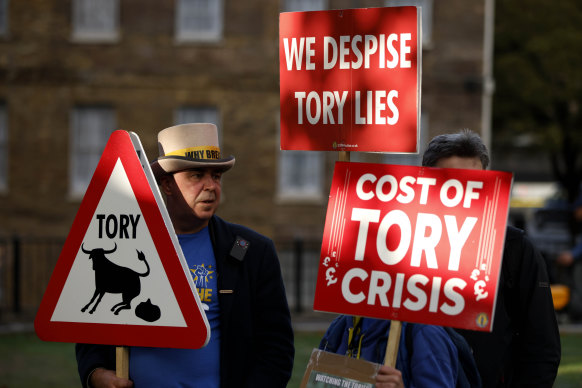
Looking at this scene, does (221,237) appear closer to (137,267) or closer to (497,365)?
(137,267)

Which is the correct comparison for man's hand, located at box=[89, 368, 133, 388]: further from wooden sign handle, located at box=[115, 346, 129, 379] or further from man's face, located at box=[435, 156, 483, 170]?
man's face, located at box=[435, 156, 483, 170]

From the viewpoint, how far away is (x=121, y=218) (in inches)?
123

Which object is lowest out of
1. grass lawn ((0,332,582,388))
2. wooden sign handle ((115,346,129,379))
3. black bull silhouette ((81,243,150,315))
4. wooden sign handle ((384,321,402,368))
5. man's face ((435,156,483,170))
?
grass lawn ((0,332,582,388))

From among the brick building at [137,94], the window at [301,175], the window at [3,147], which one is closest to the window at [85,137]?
the brick building at [137,94]

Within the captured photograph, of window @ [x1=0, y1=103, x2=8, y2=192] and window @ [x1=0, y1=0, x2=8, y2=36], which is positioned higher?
window @ [x1=0, y1=0, x2=8, y2=36]

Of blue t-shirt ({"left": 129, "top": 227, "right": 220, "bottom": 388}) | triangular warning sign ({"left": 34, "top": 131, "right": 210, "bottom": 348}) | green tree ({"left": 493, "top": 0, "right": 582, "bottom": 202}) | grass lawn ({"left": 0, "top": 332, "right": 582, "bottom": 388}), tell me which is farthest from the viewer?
green tree ({"left": 493, "top": 0, "right": 582, "bottom": 202})

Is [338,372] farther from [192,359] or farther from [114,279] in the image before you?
[114,279]

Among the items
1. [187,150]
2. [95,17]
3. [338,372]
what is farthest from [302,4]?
[338,372]

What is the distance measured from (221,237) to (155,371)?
1.92 ft

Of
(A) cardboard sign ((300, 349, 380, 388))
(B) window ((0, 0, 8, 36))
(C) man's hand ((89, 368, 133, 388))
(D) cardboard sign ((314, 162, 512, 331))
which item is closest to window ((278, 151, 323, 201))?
(B) window ((0, 0, 8, 36))

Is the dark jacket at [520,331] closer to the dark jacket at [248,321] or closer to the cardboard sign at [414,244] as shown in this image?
the cardboard sign at [414,244]

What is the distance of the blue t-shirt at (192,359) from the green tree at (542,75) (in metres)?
21.4

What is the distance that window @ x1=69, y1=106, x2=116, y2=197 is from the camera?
66.7 ft

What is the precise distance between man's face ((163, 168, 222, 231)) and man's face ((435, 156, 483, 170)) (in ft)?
2.91
